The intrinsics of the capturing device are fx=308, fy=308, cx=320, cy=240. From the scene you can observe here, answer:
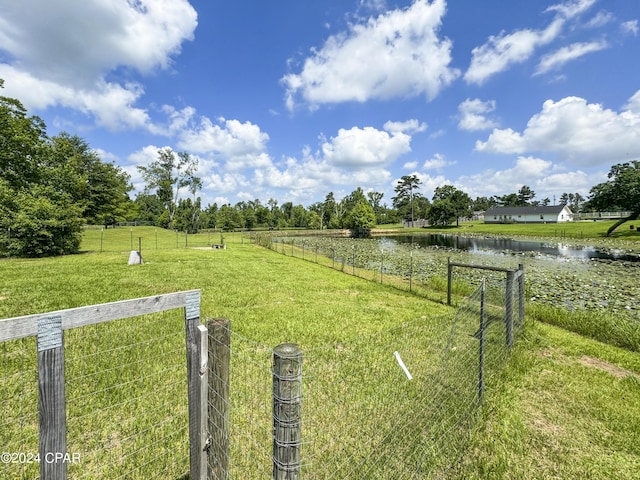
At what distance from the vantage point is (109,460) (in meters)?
2.59

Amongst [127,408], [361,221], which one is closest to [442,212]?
[361,221]

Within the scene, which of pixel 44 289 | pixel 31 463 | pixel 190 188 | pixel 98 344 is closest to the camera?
pixel 31 463

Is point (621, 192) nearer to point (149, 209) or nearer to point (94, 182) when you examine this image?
point (94, 182)

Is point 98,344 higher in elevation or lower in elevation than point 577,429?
higher

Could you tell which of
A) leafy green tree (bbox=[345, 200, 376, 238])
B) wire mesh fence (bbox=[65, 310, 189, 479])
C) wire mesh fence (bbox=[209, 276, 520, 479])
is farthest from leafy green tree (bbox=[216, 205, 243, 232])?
wire mesh fence (bbox=[209, 276, 520, 479])

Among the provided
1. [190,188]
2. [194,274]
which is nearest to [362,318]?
[194,274]

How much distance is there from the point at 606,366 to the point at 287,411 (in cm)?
561

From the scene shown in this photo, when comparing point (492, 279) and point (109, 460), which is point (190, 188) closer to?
point (492, 279)

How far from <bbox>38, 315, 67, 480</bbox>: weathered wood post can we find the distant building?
79.1 meters

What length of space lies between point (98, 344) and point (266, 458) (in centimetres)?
338

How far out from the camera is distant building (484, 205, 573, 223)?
64500 mm

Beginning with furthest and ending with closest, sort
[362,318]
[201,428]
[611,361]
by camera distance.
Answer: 1. [362,318]
2. [611,361]
3. [201,428]

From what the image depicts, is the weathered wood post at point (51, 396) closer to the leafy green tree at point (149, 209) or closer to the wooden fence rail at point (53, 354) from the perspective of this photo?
the wooden fence rail at point (53, 354)

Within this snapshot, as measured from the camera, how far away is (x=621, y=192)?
35.8 metres
